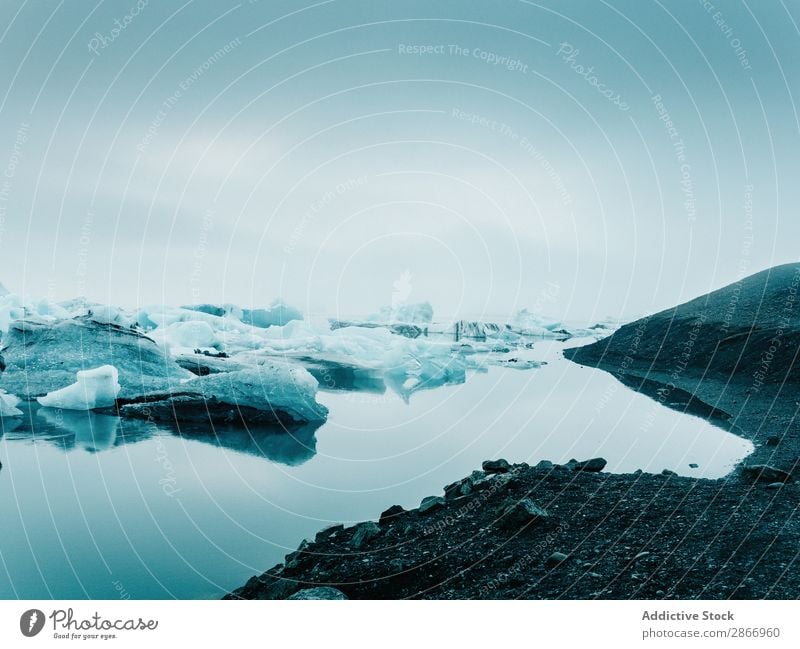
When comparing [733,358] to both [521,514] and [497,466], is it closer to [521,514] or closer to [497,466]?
[497,466]

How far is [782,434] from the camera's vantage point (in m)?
9.33

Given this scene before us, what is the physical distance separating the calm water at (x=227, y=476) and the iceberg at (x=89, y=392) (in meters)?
0.30

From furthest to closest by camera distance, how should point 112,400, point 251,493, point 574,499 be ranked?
1. point 112,400
2. point 251,493
3. point 574,499

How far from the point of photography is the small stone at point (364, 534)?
4.84 metres

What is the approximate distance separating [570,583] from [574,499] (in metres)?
1.82

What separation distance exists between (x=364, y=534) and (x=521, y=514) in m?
1.58

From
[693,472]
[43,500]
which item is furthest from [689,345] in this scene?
[43,500]

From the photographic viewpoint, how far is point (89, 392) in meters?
11.5

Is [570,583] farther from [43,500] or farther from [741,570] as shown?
[43,500]

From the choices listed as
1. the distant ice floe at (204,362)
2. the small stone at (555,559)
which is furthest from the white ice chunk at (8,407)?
the small stone at (555,559)

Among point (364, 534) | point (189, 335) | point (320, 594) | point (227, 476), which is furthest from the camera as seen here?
point (189, 335)

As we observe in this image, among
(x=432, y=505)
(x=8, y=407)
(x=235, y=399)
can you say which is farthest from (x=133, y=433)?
(x=432, y=505)

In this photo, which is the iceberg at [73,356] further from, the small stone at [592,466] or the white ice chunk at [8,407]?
the small stone at [592,466]
